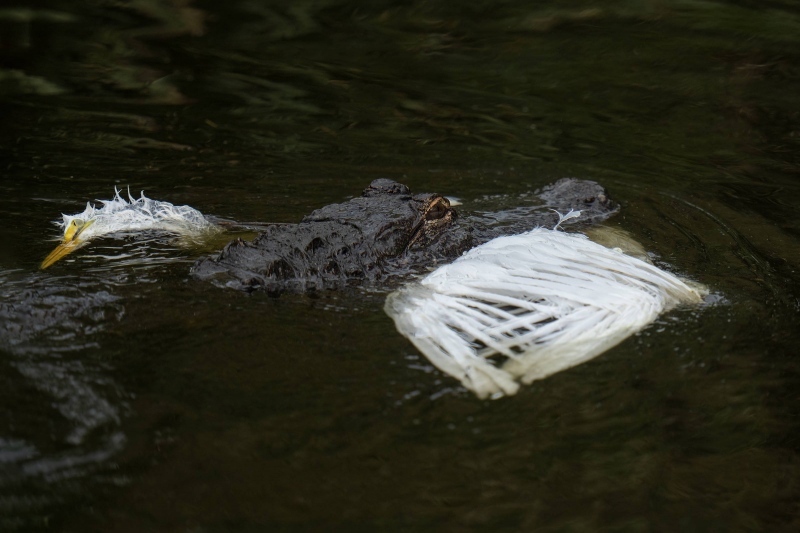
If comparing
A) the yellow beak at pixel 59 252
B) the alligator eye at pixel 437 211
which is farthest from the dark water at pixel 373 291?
the alligator eye at pixel 437 211

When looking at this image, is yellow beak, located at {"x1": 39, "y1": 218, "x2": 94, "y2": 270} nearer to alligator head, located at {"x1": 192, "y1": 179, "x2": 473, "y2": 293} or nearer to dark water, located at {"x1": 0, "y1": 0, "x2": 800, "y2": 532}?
dark water, located at {"x1": 0, "y1": 0, "x2": 800, "y2": 532}

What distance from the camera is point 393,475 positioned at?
9.17 ft

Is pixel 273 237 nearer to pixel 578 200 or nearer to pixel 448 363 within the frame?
pixel 448 363

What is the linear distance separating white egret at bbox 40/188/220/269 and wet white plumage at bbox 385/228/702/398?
4.43 ft

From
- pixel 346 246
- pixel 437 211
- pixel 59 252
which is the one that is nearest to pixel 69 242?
pixel 59 252

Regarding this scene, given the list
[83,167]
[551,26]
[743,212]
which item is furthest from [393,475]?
[551,26]

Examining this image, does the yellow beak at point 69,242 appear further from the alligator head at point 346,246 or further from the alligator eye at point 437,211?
the alligator eye at point 437,211

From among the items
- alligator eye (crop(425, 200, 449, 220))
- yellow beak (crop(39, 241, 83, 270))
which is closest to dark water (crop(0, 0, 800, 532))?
yellow beak (crop(39, 241, 83, 270))

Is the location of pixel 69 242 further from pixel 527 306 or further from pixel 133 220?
pixel 527 306

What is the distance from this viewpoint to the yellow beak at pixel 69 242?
4125mm

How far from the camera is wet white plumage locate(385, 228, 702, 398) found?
3.44m

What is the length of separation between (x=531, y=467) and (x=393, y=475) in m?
0.46

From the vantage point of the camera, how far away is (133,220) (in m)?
4.63

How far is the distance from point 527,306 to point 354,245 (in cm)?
89
